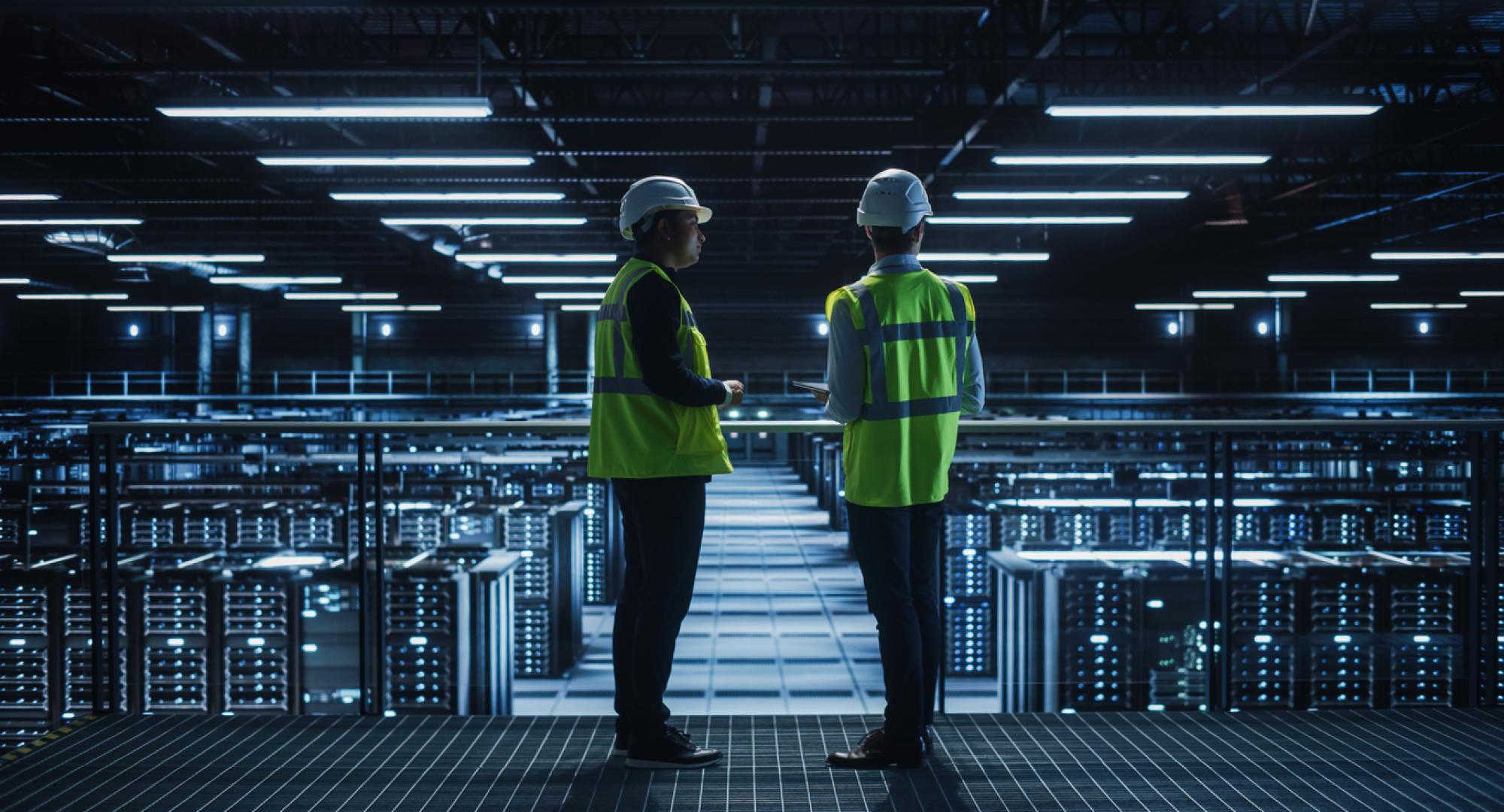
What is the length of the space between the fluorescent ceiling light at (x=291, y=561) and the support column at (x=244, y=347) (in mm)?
27628

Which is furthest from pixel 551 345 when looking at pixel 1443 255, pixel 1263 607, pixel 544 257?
pixel 1263 607

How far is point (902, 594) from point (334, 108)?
6.46m

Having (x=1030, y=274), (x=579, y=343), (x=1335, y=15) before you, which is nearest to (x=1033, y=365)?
(x=1030, y=274)

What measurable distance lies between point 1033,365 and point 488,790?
98.8ft

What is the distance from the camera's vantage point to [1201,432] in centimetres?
364

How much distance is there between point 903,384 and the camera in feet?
9.14

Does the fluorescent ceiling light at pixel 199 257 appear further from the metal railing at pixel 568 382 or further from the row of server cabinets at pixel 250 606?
the metal railing at pixel 568 382

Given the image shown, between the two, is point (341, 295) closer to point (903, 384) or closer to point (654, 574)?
point (654, 574)

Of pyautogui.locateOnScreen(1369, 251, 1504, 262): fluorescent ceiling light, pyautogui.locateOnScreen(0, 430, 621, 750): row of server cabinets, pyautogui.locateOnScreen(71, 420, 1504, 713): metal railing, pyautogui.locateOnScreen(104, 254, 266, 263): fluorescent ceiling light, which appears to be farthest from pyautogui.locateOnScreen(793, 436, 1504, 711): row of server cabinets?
pyautogui.locateOnScreen(104, 254, 266, 263): fluorescent ceiling light

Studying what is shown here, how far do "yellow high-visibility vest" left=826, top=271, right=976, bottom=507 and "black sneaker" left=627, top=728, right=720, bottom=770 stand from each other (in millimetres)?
891

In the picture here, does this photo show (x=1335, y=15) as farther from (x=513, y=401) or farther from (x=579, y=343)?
(x=579, y=343)

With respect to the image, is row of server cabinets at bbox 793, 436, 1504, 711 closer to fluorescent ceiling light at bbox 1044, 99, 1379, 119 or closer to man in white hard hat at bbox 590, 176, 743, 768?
man in white hard hat at bbox 590, 176, 743, 768

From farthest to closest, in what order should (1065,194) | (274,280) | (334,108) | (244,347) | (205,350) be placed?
(244,347) → (205,350) → (274,280) → (1065,194) → (334,108)

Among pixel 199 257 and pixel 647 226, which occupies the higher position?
pixel 199 257
